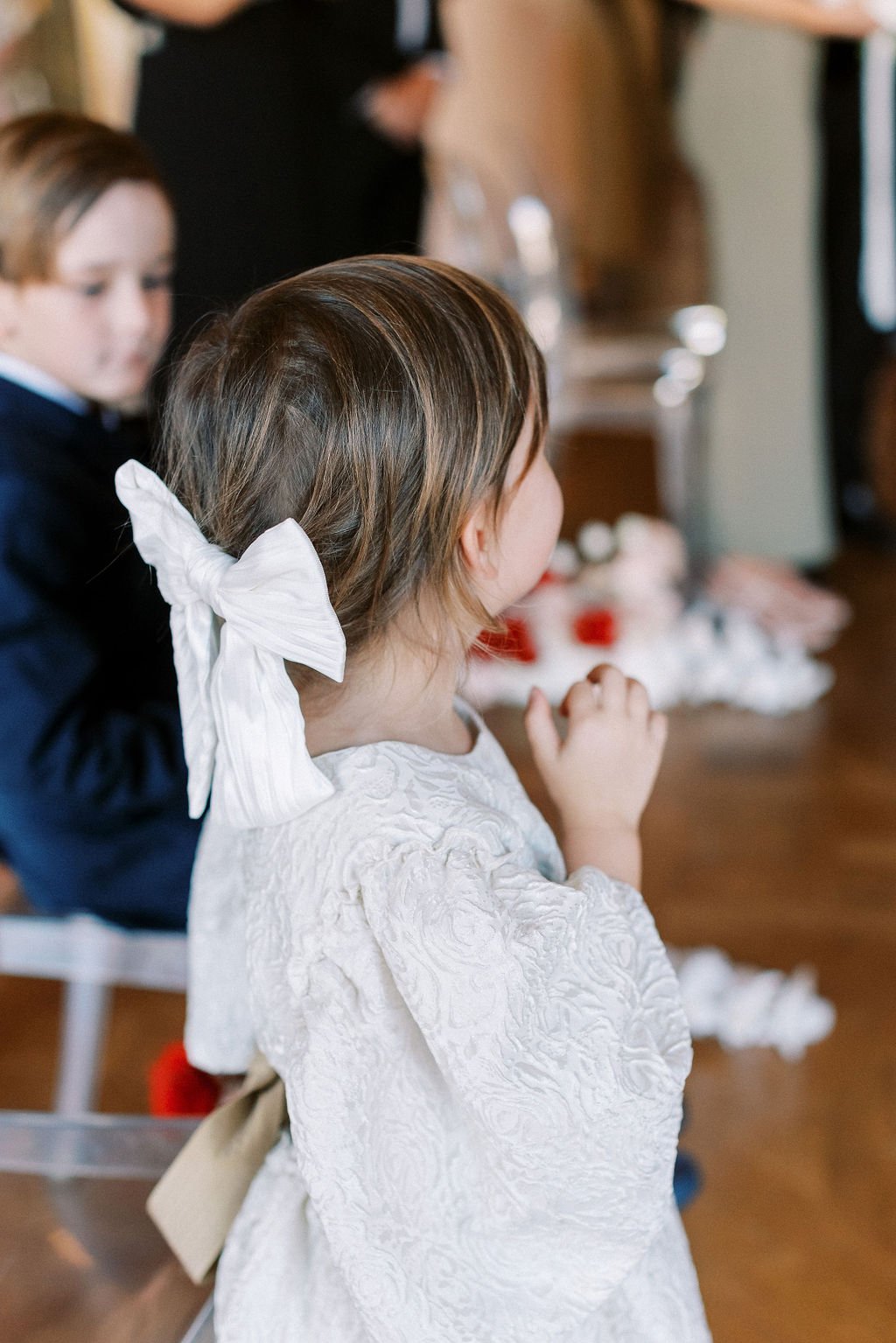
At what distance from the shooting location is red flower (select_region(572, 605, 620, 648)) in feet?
7.47

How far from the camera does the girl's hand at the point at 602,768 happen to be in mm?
778

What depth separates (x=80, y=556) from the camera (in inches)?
41.2

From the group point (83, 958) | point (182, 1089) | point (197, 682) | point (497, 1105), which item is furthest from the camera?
point (83, 958)

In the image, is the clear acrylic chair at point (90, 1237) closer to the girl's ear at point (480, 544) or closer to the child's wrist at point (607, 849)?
the child's wrist at point (607, 849)

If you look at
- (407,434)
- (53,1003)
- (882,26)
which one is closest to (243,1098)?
(407,434)

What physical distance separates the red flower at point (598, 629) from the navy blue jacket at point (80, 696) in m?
1.24

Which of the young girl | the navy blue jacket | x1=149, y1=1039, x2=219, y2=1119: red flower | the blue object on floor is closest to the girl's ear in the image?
the young girl

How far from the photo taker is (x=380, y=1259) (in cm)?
Answer: 67

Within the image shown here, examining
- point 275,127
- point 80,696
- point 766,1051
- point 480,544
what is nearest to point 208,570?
point 480,544

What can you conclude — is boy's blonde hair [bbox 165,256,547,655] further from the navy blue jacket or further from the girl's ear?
the navy blue jacket

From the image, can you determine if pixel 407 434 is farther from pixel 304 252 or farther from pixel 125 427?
pixel 304 252

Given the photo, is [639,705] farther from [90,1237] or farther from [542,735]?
[90,1237]

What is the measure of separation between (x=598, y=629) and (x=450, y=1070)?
5.54ft

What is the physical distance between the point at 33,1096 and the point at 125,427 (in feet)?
2.27
